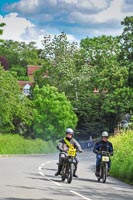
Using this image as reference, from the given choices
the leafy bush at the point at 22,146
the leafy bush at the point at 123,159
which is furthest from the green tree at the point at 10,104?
Answer: the leafy bush at the point at 123,159

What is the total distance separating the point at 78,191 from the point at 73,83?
6507 centimetres

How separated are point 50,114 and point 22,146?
1076 cm

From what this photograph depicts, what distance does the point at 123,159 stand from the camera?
89.1 ft

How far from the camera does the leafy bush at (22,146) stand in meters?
59.9

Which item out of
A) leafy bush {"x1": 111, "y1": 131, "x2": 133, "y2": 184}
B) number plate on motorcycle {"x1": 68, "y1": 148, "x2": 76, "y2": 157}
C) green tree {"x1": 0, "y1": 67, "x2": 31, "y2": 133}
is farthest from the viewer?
green tree {"x1": 0, "y1": 67, "x2": 31, "y2": 133}

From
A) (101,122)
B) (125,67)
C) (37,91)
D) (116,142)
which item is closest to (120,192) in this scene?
(116,142)

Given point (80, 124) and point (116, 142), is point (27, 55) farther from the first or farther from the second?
point (116, 142)

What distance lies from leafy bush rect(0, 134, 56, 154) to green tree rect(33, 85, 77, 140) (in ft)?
8.70

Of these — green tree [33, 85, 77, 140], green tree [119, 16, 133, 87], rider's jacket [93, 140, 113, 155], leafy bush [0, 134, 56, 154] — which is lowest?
leafy bush [0, 134, 56, 154]

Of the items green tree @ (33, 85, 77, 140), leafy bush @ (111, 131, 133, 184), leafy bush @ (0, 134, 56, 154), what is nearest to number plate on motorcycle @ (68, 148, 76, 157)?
leafy bush @ (111, 131, 133, 184)

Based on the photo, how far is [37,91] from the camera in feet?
244

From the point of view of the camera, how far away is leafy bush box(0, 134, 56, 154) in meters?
59.9

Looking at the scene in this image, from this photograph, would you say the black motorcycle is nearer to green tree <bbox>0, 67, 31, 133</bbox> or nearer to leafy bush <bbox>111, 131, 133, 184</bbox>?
leafy bush <bbox>111, 131, 133, 184</bbox>

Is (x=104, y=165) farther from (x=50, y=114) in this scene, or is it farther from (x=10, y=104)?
(x=50, y=114)
